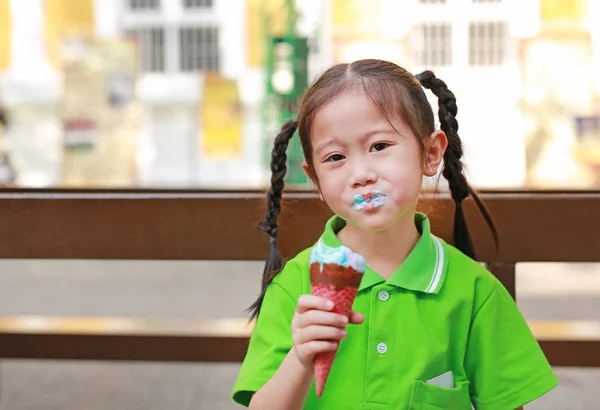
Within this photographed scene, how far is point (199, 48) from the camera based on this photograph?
17.4 metres

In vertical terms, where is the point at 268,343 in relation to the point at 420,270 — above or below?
below

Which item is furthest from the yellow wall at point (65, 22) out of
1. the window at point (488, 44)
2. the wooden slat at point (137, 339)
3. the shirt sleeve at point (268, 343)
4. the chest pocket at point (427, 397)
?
the chest pocket at point (427, 397)

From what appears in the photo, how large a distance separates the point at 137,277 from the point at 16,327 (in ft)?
16.9

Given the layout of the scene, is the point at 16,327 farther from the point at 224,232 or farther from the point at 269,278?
the point at 269,278

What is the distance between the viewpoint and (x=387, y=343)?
151 cm

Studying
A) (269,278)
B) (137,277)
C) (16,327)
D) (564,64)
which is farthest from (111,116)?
(269,278)

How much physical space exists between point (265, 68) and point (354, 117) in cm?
1327

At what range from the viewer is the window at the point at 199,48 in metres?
17.2

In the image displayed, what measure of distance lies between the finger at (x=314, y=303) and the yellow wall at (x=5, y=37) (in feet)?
55.1

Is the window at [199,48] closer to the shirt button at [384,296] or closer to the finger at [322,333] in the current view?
the shirt button at [384,296]

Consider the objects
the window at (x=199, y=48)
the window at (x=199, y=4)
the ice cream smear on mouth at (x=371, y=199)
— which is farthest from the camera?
the window at (x=199, y=4)

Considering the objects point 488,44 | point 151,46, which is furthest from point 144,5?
point 488,44

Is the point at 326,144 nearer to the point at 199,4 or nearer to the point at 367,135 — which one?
the point at 367,135

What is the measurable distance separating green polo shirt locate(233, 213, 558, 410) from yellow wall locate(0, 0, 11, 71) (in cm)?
1658
